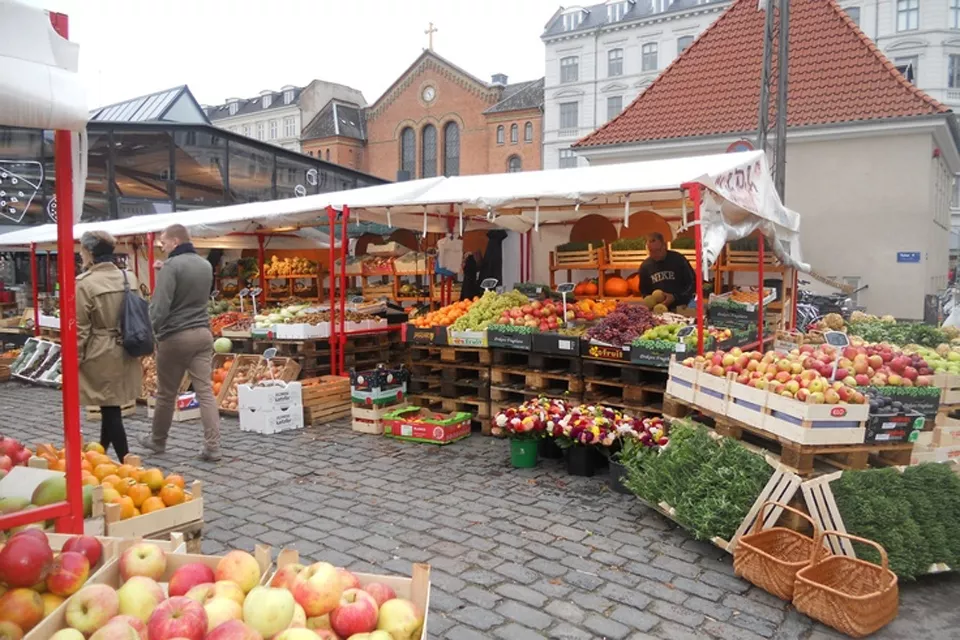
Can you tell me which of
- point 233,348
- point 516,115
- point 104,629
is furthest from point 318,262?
point 516,115

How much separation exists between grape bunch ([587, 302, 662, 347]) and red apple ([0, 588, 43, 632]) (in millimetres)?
5042

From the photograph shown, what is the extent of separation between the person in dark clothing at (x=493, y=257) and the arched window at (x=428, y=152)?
40.7 meters

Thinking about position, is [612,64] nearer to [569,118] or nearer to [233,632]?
[569,118]

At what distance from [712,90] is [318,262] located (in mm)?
11231

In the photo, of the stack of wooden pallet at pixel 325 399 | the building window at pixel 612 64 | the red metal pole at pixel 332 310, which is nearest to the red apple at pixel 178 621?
the stack of wooden pallet at pixel 325 399

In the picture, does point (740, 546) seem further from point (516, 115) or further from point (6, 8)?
point (516, 115)

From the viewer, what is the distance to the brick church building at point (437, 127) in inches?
1906

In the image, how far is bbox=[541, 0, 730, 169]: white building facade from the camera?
4481cm

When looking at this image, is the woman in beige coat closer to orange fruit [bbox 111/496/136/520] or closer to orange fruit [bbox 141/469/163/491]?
orange fruit [bbox 141/469/163/491]

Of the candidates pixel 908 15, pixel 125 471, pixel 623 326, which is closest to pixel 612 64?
pixel 908 15

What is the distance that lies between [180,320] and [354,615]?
15.4 ft

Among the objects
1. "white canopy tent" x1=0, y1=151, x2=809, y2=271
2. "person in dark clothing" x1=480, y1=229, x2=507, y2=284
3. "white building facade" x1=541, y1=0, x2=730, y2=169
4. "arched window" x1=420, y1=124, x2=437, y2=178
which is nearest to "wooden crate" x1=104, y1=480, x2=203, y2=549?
"white canopy tent" x1=0, y1=151, x2=809, y2=271

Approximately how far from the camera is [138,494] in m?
3.78

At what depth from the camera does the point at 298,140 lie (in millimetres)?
58625
